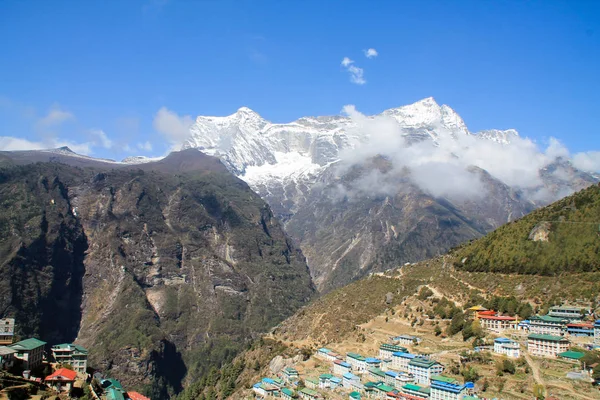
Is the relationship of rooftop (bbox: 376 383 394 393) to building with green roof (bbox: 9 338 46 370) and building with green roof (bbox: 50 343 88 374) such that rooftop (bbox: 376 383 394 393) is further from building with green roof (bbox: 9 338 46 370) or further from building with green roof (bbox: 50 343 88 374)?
building with green roof (bbox: 9 338 46 370)

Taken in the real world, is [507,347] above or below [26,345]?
above

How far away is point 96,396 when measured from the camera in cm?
7825

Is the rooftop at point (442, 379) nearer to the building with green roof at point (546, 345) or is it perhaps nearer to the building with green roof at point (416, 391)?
the building with green roof at point (416, 391)

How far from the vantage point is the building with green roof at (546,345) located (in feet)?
272

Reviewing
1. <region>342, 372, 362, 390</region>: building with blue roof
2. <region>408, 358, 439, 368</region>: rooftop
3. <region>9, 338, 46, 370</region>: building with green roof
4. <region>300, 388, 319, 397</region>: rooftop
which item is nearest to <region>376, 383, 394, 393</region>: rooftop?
<region>342, 372, 362, 390</region>: building with blue roof

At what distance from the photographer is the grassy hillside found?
114m

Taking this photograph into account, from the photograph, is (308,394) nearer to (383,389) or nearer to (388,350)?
(383,389)

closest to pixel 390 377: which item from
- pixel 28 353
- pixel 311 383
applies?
pixel 311 383

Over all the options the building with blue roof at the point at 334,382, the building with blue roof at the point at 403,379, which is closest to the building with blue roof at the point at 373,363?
the building with blue roof at the point at 334,382

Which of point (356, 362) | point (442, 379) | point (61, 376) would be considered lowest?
point (61, 376)

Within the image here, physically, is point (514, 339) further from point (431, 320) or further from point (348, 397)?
point (348, 397)

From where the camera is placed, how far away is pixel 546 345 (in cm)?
8388

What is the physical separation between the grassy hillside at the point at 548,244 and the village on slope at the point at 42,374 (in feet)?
282

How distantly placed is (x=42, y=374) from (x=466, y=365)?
63181 millimetres
